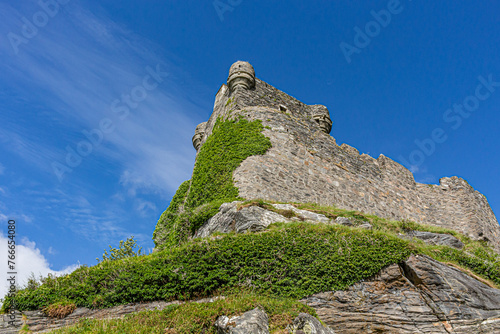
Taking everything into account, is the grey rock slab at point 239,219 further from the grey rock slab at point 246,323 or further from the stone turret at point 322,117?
the stone turret at point 322,117

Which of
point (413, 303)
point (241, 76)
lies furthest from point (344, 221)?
point (241, 76)

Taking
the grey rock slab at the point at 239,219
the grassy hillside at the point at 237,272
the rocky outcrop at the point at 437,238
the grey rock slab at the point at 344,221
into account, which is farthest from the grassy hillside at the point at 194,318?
the rocky outcrop at the point at 437,238

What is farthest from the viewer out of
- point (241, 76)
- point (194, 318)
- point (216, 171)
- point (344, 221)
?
point (241, 76)

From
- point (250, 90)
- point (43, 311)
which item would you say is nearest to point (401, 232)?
point (250, 90)

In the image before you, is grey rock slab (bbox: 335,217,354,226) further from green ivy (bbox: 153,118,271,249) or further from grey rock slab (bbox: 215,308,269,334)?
grey rock slab (bbox: 215,308,269,334)

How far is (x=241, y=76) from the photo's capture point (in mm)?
18141

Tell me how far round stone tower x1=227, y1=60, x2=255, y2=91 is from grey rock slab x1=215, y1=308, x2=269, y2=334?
516 inches

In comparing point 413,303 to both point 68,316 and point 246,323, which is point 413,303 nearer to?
point 246,323

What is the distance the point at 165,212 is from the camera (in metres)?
20.3

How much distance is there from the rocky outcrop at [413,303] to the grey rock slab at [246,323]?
1.79 meters

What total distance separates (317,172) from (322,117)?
4.36 metres

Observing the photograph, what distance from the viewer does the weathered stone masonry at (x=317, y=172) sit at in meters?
15.1

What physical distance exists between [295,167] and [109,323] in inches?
407

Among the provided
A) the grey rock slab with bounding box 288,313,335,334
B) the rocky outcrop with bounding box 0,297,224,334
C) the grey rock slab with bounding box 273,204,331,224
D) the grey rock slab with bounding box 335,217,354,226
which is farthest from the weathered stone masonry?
the grey rock slab with bounding box 288,313,335,334
